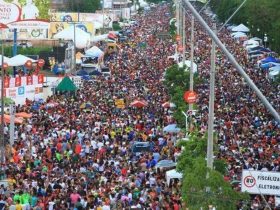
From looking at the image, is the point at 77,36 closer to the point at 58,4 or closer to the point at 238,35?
the point at 238,35

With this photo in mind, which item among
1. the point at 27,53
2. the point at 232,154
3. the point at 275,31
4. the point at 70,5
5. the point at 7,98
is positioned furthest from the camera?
the point at 70,5

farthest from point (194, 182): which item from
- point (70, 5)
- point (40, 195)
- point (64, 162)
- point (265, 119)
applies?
point (70, 5)

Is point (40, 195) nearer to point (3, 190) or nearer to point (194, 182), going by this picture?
point (3, 190)

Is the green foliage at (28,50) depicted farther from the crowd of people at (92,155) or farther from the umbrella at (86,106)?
the umbrella at (86,106)

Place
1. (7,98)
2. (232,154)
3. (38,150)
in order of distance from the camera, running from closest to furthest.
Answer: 1. (232,154)
2. (38,150)
3. (7,98)

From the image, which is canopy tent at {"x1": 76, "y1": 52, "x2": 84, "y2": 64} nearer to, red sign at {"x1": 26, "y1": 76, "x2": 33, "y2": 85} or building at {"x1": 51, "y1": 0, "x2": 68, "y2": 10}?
red sign at {"x1": 26, "y1": 76, "x2": 33, "y2": 85}

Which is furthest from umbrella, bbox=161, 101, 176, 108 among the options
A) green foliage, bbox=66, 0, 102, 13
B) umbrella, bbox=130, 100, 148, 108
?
green foliage, bbox=66, 0, 102, 13
